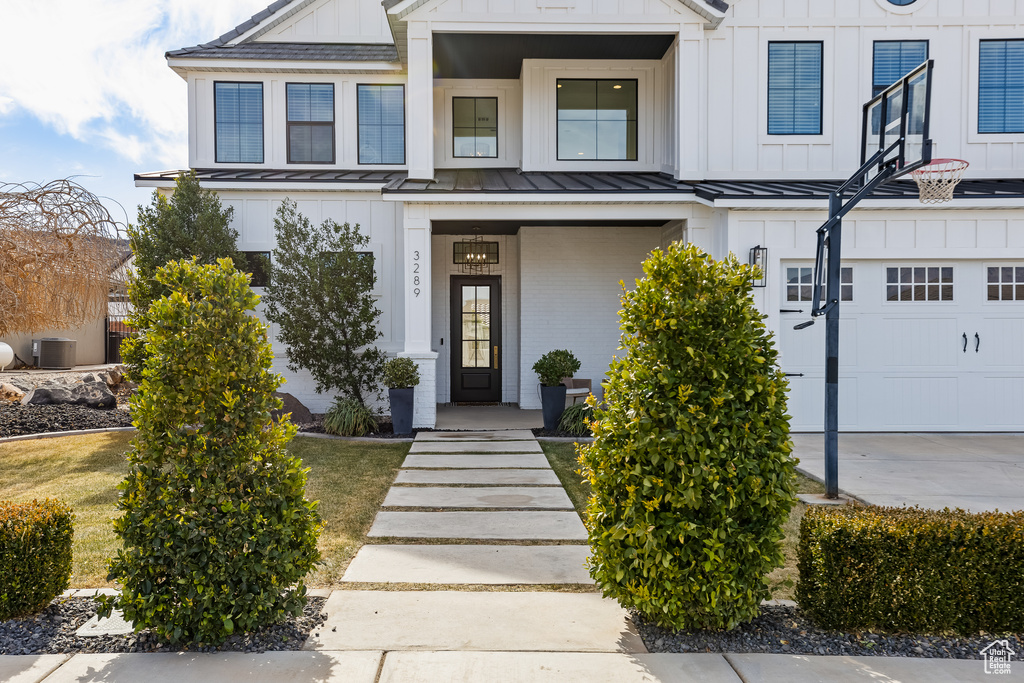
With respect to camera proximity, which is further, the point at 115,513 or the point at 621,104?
the point at 621,104

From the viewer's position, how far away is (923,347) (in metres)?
9.65

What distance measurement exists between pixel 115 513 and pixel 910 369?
1014 centimetres

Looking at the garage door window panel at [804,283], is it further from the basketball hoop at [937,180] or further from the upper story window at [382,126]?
the upper story window at [382,126]

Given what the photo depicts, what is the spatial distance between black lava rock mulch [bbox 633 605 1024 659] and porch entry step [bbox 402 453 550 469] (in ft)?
14.1

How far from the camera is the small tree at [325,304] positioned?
32.8 feet

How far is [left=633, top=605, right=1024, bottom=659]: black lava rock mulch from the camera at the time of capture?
130 inches

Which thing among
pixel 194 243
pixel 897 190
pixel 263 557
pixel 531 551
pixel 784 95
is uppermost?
pixel 784 95

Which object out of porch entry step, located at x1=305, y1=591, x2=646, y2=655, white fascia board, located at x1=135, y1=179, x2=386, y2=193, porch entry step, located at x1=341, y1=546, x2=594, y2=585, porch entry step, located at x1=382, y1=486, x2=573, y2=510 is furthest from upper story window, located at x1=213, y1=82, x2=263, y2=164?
porch entry step, located at x1=305, y1=591, x2=646, y2=655

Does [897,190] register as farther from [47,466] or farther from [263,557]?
[47,466]

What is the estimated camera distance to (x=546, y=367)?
33.3 ft

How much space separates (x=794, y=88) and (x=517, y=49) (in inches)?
182

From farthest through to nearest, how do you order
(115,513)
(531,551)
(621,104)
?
(621,104), (115,513), (531,551)

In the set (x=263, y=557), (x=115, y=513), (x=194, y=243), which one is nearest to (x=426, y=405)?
(x=194, y=243)

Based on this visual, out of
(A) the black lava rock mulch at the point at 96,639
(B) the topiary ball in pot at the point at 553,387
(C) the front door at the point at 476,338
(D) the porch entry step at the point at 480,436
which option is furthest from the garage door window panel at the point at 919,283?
(A) the black lava rock mulch at the point at 96,639
